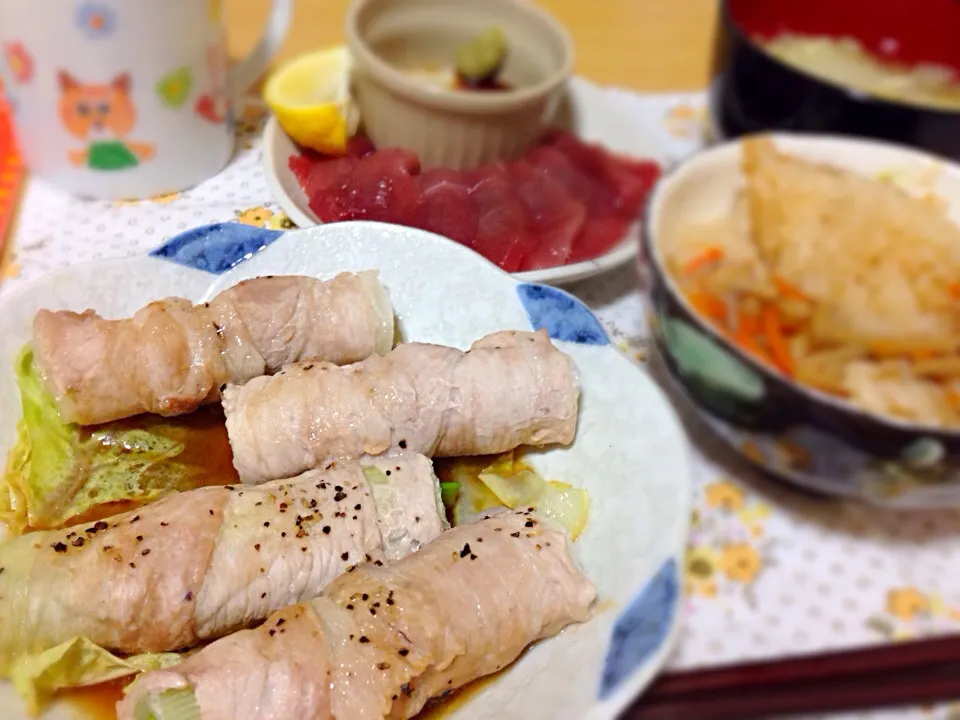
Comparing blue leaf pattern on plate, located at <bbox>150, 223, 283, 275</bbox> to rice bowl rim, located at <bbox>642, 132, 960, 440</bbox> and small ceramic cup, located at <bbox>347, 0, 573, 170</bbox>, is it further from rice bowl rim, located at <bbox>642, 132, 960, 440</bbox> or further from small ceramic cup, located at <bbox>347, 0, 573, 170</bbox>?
rice bowl rim, located at <bbox>642, 132, 960, 440</bbox>

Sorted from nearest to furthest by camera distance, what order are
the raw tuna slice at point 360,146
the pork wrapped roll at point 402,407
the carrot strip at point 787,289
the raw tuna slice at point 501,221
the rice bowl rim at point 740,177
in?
the rice bowl rim at point 740,177, the carrot strip at point 787,289, the pork wrapped roll at point 402,407, the raw tuna slice at point 501,221, the raw tuna slice at point 360,146

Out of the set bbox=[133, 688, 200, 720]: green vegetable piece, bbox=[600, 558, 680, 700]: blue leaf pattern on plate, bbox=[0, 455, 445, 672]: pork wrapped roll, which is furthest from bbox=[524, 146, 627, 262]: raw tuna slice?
bbox=[133, 688, 200, 720]: green vegetable piece

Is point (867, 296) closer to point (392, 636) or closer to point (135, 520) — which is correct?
point (392, 636)

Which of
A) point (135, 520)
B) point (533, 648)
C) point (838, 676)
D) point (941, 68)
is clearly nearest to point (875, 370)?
point (838, 676)

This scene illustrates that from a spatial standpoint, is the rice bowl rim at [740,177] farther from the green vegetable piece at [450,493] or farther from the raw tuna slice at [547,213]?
the green vegetable piece at [450,493]

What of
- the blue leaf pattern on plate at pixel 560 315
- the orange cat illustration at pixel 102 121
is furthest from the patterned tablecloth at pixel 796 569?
the orange cat illustration at pixel 102 121

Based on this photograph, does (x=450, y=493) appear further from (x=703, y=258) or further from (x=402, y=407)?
(x=703, y=258)

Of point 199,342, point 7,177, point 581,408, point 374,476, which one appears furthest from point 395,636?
point 7,177
